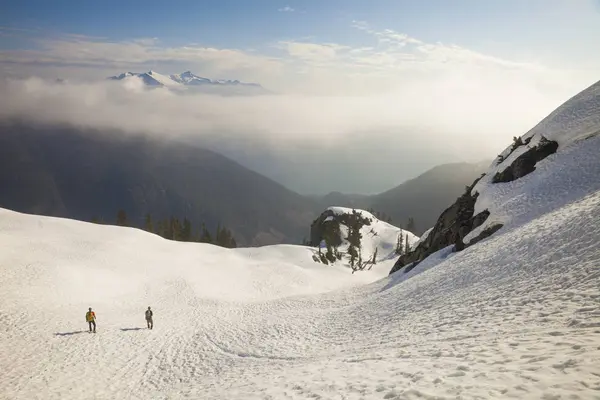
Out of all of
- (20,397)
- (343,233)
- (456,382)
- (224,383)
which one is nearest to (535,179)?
(456,382)

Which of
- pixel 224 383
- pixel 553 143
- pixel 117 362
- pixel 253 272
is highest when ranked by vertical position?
pixel 553 143

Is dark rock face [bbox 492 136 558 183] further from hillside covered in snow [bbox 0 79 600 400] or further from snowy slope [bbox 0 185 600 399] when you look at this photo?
snowy slope [bbox 0 185 600 399]

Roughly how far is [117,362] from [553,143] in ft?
136

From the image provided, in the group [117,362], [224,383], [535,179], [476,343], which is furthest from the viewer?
[535,179]

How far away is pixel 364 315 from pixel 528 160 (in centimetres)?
2437

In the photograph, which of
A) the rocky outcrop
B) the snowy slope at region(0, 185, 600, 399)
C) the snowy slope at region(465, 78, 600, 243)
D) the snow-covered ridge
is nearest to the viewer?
the snowy slope at region(0, 185, 600, 399)

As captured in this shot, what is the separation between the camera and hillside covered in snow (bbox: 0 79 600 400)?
32.8 feet

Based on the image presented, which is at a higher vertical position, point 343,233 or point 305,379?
point 343,233

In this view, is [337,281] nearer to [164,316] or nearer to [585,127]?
[164,316]

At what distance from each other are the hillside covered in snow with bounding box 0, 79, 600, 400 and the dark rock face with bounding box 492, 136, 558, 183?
0.14m

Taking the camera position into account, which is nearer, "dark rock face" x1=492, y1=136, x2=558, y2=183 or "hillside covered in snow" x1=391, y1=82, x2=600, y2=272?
"hillside covered in snow" x1=391, y1=82, x2=600, y2=272

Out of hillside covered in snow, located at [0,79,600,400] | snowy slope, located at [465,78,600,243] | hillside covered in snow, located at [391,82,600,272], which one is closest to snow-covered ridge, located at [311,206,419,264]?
hillside covered in snow, located at [0,79,600,400]

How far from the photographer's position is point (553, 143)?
33625mm

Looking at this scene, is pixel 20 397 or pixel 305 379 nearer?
pixel 305 379
